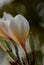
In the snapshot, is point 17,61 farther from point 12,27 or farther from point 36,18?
point 36,18

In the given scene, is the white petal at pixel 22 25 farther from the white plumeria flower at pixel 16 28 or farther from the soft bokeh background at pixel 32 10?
the soft bokeh background at pixel 32 10

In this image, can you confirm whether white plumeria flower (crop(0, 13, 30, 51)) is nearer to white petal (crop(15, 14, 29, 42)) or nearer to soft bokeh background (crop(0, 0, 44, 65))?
white petal (crop(15, 14, 29, 42))

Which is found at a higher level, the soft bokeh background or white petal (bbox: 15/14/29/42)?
white petal (bbox: 15/14/29/42)

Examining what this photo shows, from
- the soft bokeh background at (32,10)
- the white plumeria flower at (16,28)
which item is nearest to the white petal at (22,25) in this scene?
the white plumeria flower at (16,28)

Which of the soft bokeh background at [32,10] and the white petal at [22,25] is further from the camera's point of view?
the soft bokeh background at [32,10]

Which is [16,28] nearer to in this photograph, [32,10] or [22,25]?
[22,25]

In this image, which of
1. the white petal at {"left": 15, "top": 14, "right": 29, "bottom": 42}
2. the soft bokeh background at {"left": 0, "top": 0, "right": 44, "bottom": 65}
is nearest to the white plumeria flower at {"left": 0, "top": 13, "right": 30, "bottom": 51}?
the white petal at {"left": 15, "top": 14, "right": 29, "bottom": 42}

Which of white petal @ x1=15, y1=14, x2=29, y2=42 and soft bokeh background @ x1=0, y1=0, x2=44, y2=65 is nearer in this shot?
white petal @ x1=15, y1=14, x2=29, y2=42

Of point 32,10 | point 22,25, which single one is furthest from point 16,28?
point 32,10

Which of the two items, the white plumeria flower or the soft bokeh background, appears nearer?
the white plumeria flower
